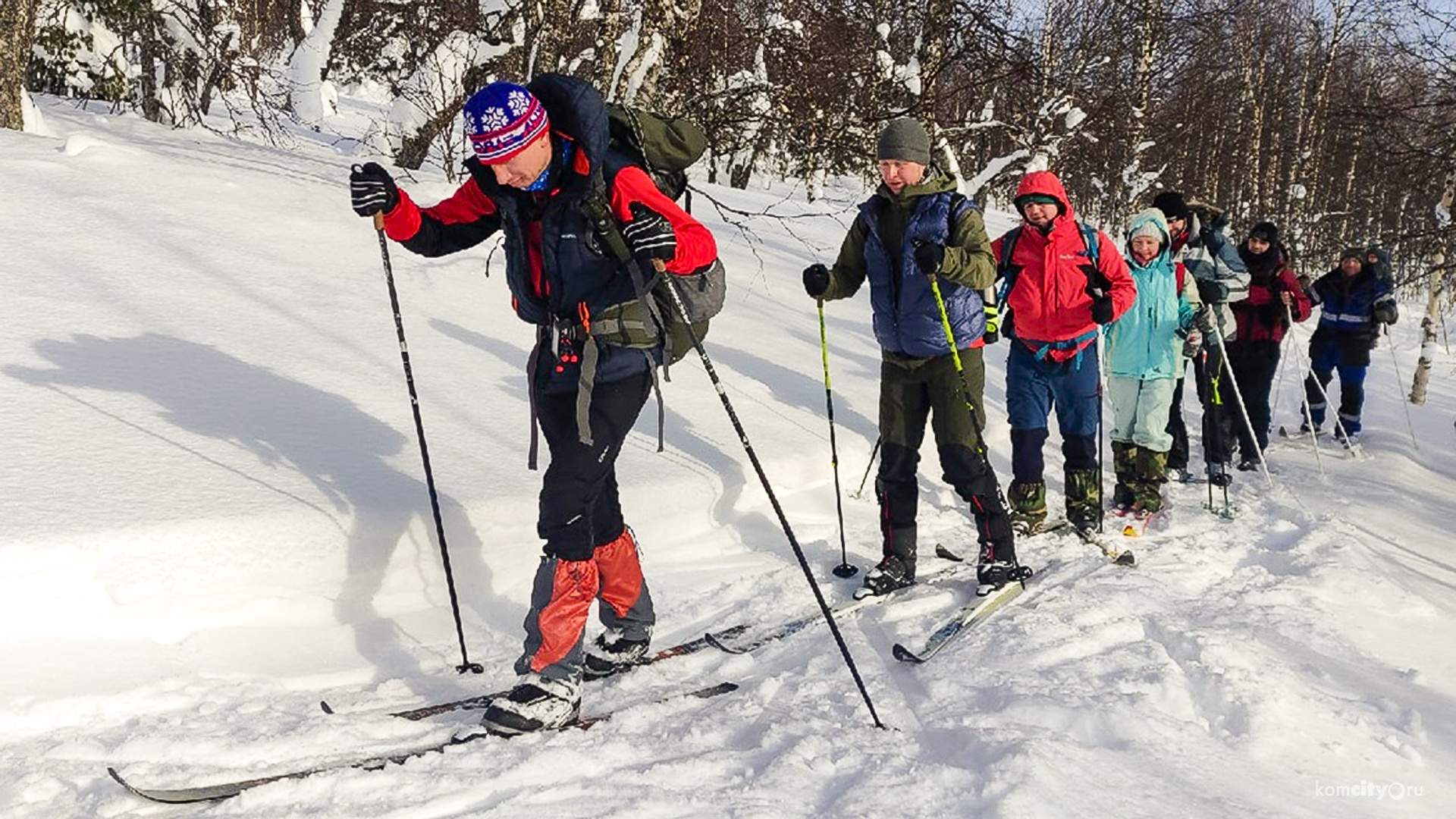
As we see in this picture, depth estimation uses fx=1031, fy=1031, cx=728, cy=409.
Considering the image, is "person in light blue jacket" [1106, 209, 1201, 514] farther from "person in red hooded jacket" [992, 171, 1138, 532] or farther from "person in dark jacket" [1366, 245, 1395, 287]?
"person in dark jacket" [1366, 245, 1395, 287]

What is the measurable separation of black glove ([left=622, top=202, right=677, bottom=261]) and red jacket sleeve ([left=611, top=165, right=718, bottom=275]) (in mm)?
48

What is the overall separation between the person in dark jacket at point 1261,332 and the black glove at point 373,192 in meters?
6.79

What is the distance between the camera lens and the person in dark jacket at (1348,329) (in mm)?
9227

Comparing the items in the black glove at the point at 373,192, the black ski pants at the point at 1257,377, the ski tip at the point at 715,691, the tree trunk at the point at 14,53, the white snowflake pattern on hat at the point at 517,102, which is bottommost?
the ski tip at the point at 715,691

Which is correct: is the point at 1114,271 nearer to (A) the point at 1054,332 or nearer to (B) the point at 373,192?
(A) the point at 1054,332

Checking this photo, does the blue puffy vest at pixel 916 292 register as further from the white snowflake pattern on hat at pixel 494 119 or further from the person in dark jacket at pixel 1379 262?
the person in dark jacket at pixel 1379 262

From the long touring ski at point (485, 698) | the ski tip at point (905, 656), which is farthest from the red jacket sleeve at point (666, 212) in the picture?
the ski tip at point (905, 656)

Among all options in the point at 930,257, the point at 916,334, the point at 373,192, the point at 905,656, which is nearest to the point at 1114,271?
the point at 916,334

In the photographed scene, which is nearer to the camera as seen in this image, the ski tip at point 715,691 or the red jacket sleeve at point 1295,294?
the ski tip at point 715,691

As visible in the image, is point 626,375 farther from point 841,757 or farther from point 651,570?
point 651,570

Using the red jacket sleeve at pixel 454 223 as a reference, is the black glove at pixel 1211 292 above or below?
below

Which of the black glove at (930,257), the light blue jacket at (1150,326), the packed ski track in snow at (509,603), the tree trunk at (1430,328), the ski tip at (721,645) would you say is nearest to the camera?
the packed ski track in snow at (509,603)

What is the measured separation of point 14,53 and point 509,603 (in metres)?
8.10

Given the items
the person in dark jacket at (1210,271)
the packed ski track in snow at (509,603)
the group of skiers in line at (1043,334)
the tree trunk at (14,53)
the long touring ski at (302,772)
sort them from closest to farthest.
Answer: the long touring ski at (302,772)
the packed ski track in snow at (509,603)
the group of skiers in line at (1043,334)
the person in dark jacket at (1210,271)
the tree trunk at (14,53)
